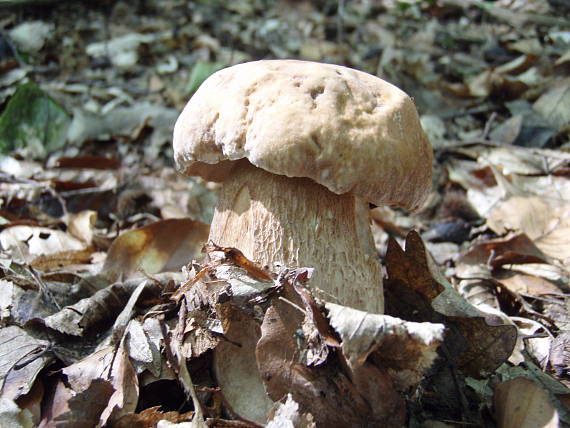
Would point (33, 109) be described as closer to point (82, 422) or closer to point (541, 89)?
point (82, 422)

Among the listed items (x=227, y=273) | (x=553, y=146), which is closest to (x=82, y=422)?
(x=227, y=273)

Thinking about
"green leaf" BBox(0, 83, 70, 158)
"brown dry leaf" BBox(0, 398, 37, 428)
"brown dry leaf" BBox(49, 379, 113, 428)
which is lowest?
"green leaf" BBox(0, 83, 70, 158)

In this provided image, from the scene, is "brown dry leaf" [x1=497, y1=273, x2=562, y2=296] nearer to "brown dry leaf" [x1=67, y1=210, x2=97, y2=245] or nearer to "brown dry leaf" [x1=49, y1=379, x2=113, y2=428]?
"brown dry leaf" [x1=49, y1=379, x2=113, y2=428]

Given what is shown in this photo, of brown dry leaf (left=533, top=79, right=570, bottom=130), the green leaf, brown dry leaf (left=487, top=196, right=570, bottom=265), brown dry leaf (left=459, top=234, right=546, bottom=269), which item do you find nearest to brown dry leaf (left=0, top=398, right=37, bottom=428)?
brown dry leaf (left=459, top=234, right=546, bottom=269)

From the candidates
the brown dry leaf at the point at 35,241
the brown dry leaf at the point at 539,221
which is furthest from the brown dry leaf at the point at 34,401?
the brown dry leaf at the point at 539,221

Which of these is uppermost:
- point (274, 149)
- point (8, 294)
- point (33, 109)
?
point (274, 149)

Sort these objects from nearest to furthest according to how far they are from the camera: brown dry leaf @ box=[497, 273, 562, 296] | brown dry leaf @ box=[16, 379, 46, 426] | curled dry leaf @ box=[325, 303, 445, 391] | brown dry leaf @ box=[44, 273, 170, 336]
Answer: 1. curled dry leaf @ box=[325, 303, 445, 391]
2. brown dry leaf @ box=[16, 379, 46, 426]
3. brown dry leaf @ box=[44, 273, 170, 336]
4. brown dry leaf @ box=[497, 273, 562, 296]
